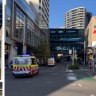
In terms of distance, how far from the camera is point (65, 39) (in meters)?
156

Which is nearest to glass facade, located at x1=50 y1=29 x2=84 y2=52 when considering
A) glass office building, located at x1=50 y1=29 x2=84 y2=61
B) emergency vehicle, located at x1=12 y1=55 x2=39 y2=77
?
glass office building, located at x1=50 y1=29 x2=84 y2=61

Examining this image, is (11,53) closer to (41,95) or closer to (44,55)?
(44,55)

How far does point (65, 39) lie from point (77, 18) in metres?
28.1

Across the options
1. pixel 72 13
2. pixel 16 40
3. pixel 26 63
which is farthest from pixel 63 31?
pixel 26 63

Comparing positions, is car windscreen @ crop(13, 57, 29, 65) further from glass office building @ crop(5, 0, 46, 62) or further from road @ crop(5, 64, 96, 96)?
glass office building @ crop(5, 0, 46, 62)

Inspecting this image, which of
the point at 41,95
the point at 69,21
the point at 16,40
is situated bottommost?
the point at 41,95

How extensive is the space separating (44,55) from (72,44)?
5311cm

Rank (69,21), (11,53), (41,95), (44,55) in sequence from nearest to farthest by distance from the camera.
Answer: (41,95)
(11,53)
(44,55)
(69,21)

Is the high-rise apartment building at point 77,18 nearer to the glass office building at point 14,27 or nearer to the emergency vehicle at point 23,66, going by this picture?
the glass office building at point 14,27

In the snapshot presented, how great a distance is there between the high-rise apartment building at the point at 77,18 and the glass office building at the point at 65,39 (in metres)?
14.6

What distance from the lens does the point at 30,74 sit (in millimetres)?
37344

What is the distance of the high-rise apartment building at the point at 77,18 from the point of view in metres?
171

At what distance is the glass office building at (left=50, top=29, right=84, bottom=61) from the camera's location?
504 ft

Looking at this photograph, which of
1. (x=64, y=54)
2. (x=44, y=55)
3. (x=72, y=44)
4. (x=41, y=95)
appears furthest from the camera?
(x=64, y=54)
